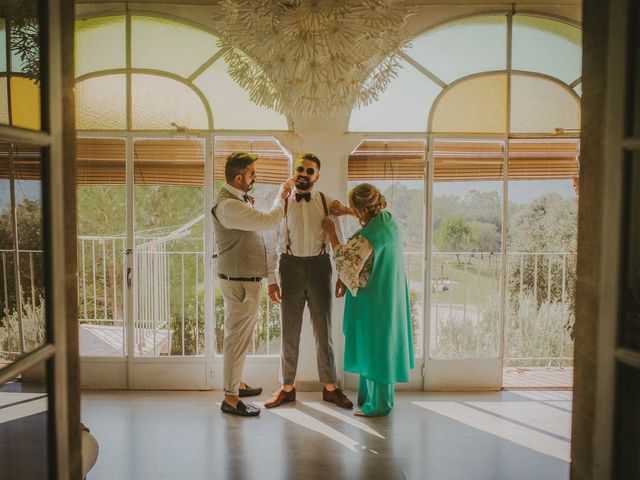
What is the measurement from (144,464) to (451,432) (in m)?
1.94

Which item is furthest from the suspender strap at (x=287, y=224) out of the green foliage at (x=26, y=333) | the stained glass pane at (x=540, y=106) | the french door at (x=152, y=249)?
the green foliage at (x=26, y=333)

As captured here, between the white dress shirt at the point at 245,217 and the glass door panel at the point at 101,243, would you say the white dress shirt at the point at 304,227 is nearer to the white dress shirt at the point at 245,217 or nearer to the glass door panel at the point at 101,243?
the white dress shirt at the point at 245,217

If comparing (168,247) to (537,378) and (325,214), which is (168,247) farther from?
(537,378)

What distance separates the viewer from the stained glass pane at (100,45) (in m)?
4.08

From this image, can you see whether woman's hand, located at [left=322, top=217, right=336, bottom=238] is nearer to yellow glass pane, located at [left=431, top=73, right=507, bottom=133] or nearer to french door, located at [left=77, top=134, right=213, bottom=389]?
french door, located at [left=77, top=134, right=213, bottom=389]

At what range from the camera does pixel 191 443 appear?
10.4 ft

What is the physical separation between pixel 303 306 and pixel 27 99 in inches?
110

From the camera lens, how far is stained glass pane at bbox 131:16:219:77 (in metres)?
4.09

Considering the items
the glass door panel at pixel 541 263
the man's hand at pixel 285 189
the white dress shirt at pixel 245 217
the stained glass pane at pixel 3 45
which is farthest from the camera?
the glass door panel at pixel 541 263

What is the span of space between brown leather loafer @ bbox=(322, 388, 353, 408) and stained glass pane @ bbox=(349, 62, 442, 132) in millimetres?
2103

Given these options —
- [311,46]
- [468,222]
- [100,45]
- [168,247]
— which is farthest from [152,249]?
[311,46]

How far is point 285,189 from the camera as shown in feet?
12.1

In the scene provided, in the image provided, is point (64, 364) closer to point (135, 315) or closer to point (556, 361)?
point (135, 315)

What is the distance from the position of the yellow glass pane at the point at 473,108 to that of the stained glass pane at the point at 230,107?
52.5 inches
